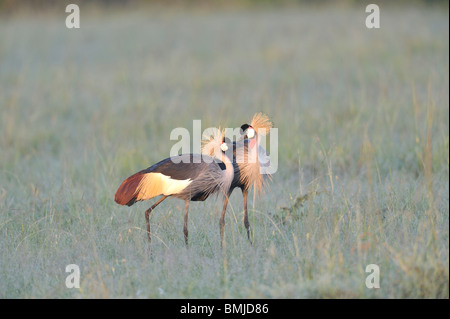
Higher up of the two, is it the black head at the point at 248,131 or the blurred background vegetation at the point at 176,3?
the blurred background vegetation at the point at 176,3

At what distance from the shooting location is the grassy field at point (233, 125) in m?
3.72

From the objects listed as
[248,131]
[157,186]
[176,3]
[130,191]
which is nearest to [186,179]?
[157,186]

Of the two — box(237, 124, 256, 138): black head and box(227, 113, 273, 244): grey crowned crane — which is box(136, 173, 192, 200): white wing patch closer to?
box(227, 113, 273, 244): grey crowned crane

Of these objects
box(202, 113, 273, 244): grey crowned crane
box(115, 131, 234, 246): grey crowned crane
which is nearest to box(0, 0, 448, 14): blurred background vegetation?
box(202, 113, 273, 244): grey crowned crane

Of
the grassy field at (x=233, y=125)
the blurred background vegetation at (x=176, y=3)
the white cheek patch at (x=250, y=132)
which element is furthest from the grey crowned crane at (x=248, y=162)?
the blurred background vegetation at (x=176, y=3)

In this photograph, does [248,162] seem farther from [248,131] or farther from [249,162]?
[248,131]

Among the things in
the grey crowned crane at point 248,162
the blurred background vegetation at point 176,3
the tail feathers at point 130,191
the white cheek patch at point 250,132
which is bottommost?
the tail feathers at point 130,191

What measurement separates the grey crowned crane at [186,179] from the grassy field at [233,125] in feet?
1.21

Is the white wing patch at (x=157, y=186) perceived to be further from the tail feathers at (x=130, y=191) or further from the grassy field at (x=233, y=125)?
the grassy field at (x=233, y=125)

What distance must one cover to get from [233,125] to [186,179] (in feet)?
11.0

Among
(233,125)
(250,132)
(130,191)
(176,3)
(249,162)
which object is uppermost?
(176,3)

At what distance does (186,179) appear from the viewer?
13.1 ft

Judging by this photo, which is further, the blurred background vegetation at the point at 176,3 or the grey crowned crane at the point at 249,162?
the blurred background vegetation at the point at 176,3
